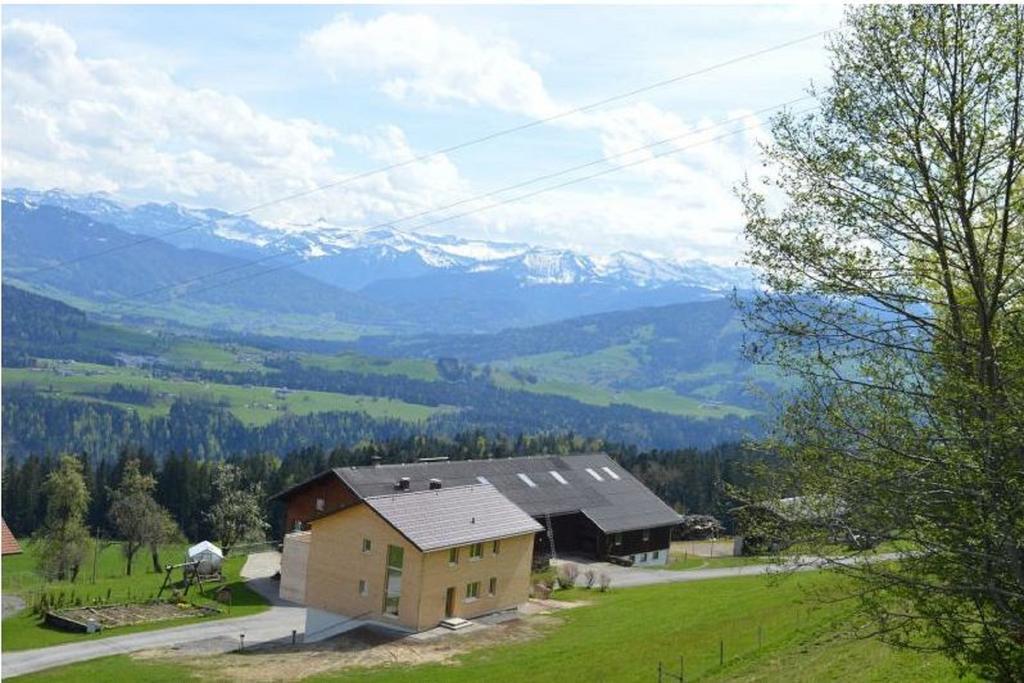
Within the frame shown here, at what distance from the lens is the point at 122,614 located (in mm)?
49531

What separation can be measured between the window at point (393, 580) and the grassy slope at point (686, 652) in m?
6.10

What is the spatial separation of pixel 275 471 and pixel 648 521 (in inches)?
2459

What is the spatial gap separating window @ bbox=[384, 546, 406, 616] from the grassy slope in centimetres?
610

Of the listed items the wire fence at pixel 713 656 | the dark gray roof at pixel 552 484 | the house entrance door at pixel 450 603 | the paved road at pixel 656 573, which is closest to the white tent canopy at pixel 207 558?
the dark gray roof at pixel 552 484

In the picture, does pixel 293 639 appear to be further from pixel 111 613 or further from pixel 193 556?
pixel 193 556

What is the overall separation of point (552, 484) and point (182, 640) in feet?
110

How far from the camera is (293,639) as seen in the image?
42812 mm

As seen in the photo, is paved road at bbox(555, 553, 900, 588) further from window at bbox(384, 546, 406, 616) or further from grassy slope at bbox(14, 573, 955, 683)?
window at bbox(384, 546, 406, 616)

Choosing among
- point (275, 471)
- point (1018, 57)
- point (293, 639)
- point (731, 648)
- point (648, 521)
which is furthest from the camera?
point (275, 471)

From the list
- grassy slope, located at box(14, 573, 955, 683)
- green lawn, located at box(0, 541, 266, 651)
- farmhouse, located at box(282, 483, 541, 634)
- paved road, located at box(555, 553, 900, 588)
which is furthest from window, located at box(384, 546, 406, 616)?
paved road, located at box(555, 553, 900, 588)

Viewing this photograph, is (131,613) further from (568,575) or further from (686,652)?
(686,652)

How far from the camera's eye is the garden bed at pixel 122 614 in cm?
4719

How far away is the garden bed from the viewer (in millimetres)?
47188

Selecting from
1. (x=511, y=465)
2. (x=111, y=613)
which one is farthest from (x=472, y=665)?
(x=511, y=465)
